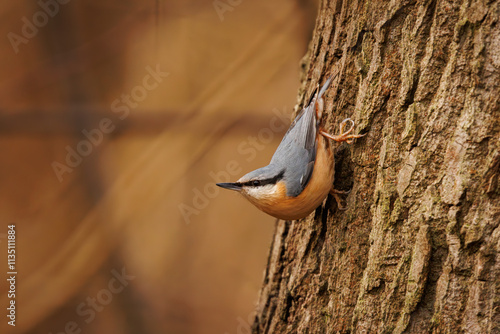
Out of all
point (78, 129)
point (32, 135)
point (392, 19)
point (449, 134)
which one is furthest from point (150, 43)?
point (449, 134)

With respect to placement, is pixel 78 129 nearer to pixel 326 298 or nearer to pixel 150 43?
pixel 150 43

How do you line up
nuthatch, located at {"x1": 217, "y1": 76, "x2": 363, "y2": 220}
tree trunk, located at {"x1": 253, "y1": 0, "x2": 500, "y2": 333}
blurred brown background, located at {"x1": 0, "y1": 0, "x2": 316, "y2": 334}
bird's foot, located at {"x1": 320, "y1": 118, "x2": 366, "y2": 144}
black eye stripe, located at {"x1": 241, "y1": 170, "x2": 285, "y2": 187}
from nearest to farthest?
1. tree trunk, located at {"x1": 253, "y1": 0, "x2": 500, "y2": 333}
2. bird's foot, located at {"x1": 320, "y1": 118, "x2": 366, "y2": 144}
3. nuthatch, located at {"x1": 217, "y1": 76, "x2": 363, "y2": 220}
4. black eye stripe, located at {"x1": 241, "y1": 170, "x2": 285, "y2": 187}
5. blurred brown background, located at {"x1": 0, "y1": 0, "x2": 316, "y2": 334}

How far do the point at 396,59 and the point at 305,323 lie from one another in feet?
4.29

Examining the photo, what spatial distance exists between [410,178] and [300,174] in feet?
2.04

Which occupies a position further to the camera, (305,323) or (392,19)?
(305,323)

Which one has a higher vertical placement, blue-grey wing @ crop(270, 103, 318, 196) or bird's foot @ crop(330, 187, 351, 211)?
blue-grey wing @ crop(270, 103, 318, 196)

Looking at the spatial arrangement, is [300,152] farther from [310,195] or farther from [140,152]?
[140,152]

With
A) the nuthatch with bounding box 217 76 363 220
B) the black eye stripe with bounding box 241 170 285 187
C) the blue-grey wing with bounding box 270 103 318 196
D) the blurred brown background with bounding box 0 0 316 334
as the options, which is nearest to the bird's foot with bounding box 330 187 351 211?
the nuthatch with bounding box 217 76 363 220

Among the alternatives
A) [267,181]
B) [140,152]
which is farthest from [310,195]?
[140,152]

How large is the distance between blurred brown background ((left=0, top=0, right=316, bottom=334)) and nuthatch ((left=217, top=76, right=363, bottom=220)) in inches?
71.3

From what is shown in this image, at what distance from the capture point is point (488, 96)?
1.66m

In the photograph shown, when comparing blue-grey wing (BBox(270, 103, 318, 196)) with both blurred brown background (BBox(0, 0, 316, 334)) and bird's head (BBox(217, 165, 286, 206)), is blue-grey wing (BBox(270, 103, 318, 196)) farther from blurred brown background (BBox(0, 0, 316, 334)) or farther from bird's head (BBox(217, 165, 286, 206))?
blurred brown background (BBox(0, 0, 316, 334))

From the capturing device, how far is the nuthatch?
225cm

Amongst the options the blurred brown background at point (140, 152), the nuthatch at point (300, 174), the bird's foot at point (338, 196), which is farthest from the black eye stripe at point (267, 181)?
the blurred brown background at point (140, 152)
